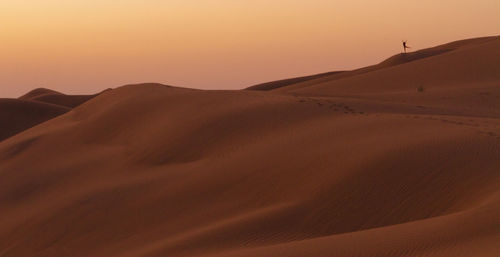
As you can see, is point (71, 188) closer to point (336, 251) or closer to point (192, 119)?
point (192, 119)

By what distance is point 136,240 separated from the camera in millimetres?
10422

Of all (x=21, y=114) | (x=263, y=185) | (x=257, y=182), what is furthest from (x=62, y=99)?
(x=263, y=185)

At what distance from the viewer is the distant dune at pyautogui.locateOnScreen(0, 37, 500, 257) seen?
8094mm

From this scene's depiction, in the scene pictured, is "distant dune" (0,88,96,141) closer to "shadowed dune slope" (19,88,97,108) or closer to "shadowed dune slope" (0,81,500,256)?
"shadowed dune slope" (19,88,97,108)

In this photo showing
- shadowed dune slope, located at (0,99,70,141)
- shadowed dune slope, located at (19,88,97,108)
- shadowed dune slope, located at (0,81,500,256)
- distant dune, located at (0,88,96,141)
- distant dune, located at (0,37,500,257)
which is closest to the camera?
shadowed dune slope, located at (0,81,500,256)

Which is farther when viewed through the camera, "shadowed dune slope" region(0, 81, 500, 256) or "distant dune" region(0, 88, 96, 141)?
"distant dune" region(0, 88, 96, 141)

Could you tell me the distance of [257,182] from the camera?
11320 mm

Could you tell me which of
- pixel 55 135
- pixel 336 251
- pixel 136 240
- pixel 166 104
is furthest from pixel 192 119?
pixel 336 251

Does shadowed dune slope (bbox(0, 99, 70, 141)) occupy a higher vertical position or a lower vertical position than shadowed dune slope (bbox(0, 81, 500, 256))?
higher

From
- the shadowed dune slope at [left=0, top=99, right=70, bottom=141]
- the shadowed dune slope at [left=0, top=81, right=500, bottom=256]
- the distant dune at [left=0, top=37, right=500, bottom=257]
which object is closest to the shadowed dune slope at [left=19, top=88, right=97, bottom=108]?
the shadowed dune slope at [left=0, top=99, right=70, bottom=141]

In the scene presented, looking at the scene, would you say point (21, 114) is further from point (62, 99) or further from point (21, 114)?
point (62, 99)

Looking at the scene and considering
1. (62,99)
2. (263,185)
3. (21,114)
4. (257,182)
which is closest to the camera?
(263,185)

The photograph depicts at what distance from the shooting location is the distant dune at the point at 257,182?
26.6ft

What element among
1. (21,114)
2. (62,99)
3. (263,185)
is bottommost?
(263,185)
